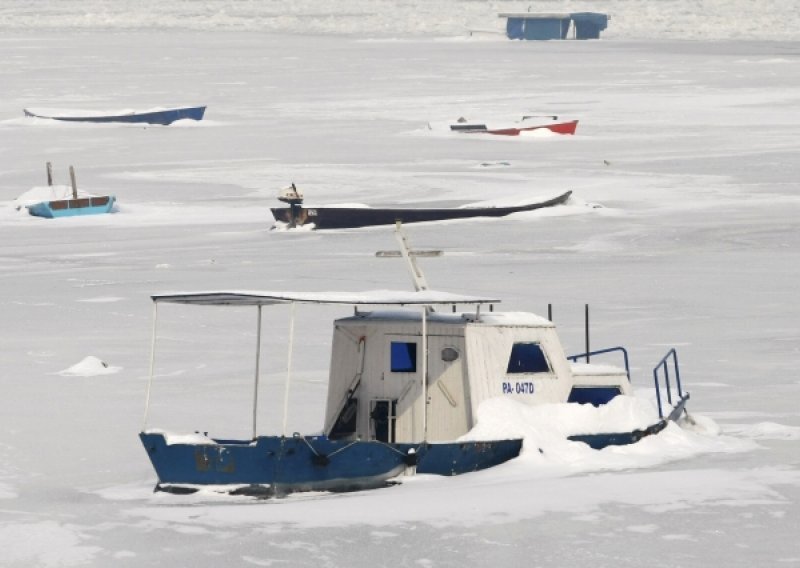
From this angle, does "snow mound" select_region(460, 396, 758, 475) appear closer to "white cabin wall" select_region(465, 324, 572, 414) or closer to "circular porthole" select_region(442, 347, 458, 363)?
"white cabin wall" select_region(465, 324, 572, 414)

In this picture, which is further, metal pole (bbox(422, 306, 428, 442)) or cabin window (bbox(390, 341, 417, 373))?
cabin window (bbox(390, 341, 417, 373))

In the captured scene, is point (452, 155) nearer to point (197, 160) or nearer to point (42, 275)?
point (197, 160)

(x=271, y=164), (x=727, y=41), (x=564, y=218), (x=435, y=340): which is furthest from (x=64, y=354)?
(x=727, y=41)

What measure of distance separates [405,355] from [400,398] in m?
0.50

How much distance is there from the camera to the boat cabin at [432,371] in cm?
1961

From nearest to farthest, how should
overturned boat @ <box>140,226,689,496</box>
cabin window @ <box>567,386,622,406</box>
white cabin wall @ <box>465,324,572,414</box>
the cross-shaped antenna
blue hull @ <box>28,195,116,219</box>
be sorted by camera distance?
1. overturned boat @ <box>140,226,689,496</box>
2. white cabin wall @ <box>465,324,572,414</box>
3. the cross-shaped antenna
4. cabin window @ <box>567,386,622,406</box>
5. blue hull @ <box>28,195,116,219</box>

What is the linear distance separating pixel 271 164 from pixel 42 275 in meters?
24.6

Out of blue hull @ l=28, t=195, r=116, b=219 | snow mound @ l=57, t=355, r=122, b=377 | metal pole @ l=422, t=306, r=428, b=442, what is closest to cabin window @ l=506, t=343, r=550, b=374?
metal pole @ l=422, t=306, r=428, b=442

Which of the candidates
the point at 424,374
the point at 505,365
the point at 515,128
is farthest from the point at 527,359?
the point at 515,128

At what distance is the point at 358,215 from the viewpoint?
45719 mm

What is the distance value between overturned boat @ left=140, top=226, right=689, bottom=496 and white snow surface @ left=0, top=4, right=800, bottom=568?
0.89 feet

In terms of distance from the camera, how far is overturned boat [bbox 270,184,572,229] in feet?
150

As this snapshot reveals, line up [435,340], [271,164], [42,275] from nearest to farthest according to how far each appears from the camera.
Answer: [435,340] < [42,275] < [271,164]

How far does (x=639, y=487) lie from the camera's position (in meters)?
18.4
